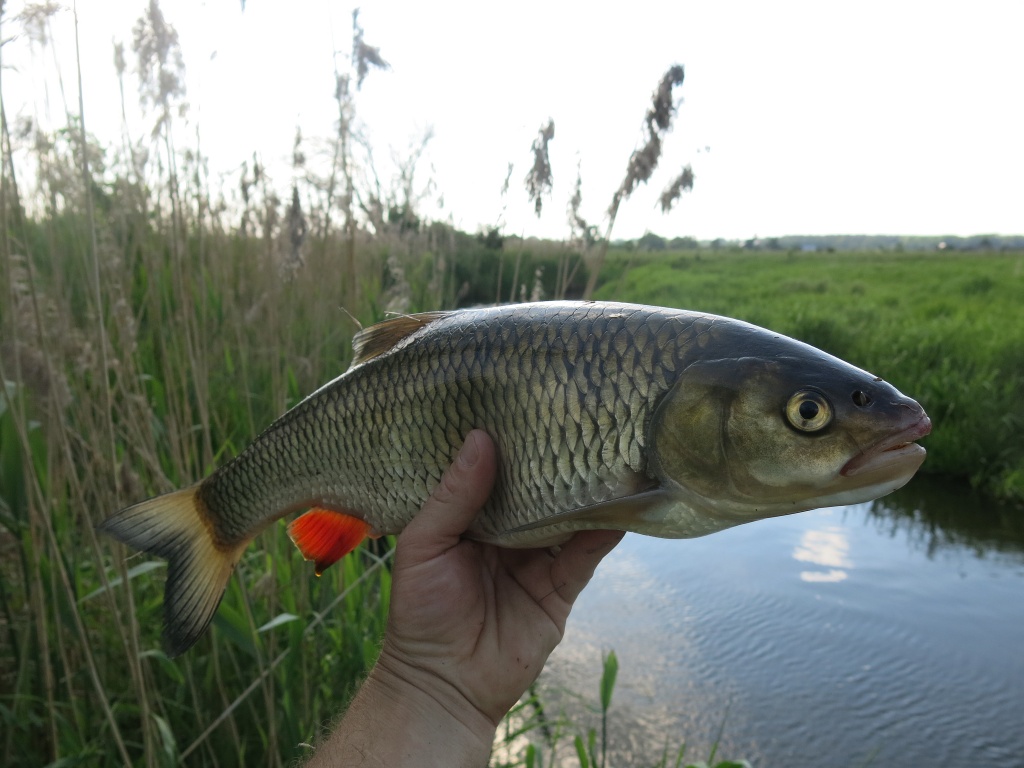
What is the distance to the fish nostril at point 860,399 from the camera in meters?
1.19

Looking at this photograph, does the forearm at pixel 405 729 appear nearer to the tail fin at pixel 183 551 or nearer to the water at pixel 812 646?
the tail fin at pixel 183 551

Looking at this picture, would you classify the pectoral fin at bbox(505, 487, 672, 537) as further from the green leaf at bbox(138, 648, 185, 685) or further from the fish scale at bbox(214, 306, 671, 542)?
the green leaf at bbox(138, 648, 185, 685)

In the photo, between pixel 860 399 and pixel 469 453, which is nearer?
pixel 860 399

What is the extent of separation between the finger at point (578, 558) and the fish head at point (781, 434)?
40 cm

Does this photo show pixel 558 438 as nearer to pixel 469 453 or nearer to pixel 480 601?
pixel 469 453

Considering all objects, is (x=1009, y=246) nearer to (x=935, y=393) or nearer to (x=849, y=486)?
(x=935, y=393)

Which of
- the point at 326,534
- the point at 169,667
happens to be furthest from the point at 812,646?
the point at 326,534

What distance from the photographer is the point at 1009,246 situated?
1757 inches

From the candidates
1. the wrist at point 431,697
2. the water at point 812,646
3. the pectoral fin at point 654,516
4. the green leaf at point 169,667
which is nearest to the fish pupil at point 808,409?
the pectoral fin at point 654,516

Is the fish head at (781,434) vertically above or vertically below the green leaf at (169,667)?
above

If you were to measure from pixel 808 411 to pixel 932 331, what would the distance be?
12.1 metres

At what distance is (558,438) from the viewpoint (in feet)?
4.46

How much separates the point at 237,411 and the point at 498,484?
2.63 m

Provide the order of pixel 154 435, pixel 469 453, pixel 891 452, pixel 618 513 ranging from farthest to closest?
pixel 154 435 < pixel 469 453 < pixel 618 513 < pixel 891 452
